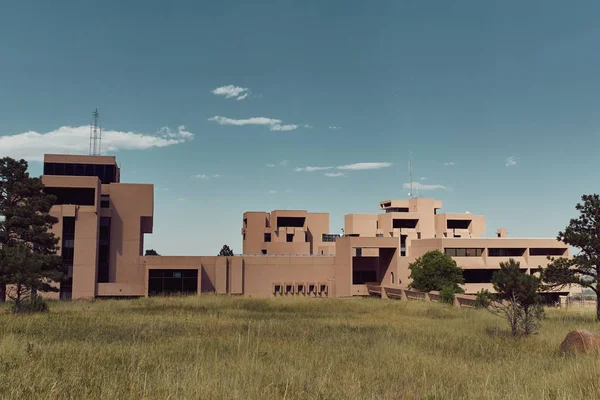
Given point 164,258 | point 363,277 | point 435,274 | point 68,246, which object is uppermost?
point 68,246

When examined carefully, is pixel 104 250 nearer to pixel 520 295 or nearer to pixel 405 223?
pixel 520 295

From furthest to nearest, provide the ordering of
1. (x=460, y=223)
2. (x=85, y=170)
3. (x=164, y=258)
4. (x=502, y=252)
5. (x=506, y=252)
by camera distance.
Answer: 1. (x=460, y=223)
2. (x=506, y=252)
3. (x=502, y=252)
4. (x=85, y=170)
5. (x=164, y=258)

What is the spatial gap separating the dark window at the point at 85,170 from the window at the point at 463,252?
47.2m

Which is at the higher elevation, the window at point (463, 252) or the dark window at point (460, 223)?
the dark window at point (460, 223)

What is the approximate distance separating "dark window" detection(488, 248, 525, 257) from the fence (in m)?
26.6

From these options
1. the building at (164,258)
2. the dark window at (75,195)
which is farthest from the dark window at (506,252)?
the dark window at (75,195)

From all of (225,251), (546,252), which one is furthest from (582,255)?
(225,251)

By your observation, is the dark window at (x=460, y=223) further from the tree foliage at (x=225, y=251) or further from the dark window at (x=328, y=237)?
the tree foliage at (x=225, y=251)

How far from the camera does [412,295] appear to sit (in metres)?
45.3

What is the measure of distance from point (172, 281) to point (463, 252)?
4264 centimetres

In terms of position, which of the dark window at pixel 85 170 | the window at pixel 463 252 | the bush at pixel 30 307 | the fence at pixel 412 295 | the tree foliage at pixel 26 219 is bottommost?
the fence at pixel 412 295

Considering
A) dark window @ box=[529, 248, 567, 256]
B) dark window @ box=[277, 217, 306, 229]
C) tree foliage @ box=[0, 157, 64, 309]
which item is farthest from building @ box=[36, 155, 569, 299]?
dark window @ box=[277, 217, 306, 229]

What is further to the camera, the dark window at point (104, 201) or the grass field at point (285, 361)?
the dark window at point (104, 201)

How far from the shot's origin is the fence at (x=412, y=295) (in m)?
36.8
